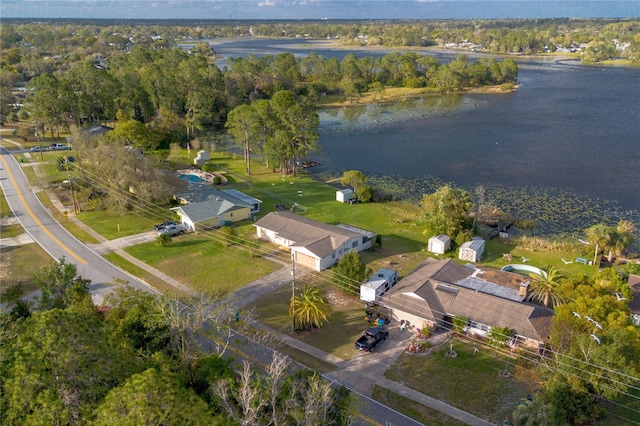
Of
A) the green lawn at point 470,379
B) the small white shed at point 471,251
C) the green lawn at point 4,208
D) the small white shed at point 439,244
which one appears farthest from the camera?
the green lawn at point 4,208

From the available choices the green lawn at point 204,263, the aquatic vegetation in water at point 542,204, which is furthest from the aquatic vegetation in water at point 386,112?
the green lawn at point 204,263

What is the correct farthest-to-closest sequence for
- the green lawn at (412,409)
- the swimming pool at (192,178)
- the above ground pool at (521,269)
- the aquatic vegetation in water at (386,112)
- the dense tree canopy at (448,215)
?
1. the aquatic vegetation in water at (386,112)
2. the swimming pool at (192,178)
3. the dense tree canopy at (448,215)
4. the above ground pool at (521,269)
5. the green lawn at (412,409)

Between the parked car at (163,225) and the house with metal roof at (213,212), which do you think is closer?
the parked car at (163,225)

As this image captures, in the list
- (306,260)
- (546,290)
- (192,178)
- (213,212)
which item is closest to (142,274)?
(213,212)

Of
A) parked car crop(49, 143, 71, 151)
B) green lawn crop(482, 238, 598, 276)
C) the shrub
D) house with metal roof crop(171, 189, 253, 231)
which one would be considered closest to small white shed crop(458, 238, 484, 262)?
green lawn crop(482, 238, 598, 276)

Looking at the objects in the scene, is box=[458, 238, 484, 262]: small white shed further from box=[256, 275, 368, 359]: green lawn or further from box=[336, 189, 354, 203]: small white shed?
box=[336, 189, 354, 203]: small white shed

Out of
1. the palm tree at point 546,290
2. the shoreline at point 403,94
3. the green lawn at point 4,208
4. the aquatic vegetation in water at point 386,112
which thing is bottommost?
the green lawn at point 4,208

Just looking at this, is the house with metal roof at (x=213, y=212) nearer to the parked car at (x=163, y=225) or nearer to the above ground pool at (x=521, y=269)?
the parked car at (x=163, y=225)
